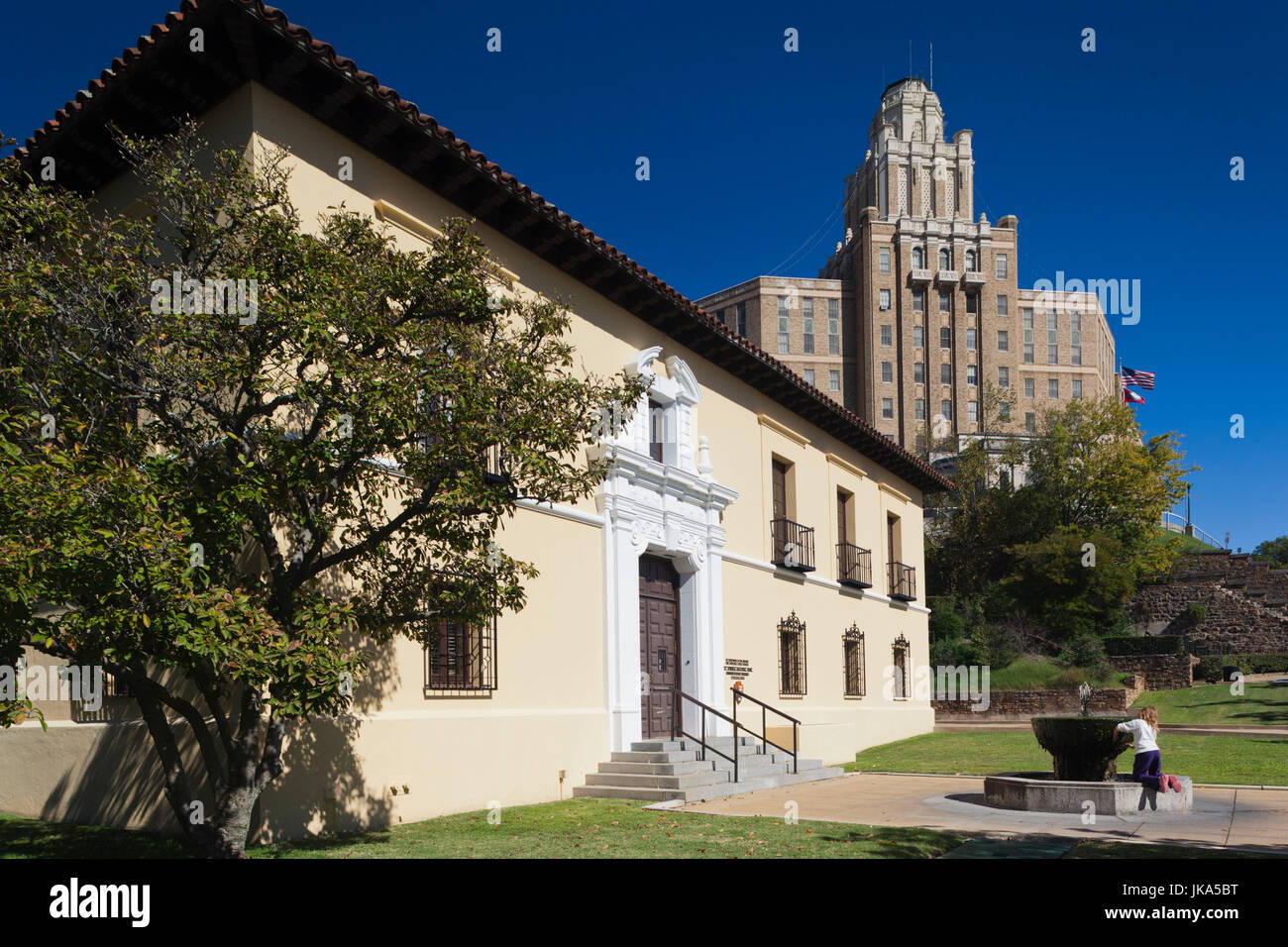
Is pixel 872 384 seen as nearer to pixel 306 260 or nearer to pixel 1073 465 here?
pixel 1073 465

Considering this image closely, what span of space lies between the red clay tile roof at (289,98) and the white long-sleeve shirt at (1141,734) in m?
8.35

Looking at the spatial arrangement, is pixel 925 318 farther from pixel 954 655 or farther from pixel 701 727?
pixel 701 727

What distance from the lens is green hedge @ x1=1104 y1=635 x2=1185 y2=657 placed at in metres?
35.6

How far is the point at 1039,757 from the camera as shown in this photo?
18250mm

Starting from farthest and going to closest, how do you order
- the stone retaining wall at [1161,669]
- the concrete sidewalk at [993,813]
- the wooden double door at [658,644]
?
the stone retaining wall at [1161,669] < the wooden double door at [658,644] < the concrete sidewalk at [993,813]

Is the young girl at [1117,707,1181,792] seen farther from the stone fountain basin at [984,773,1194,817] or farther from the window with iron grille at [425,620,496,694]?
the window with iron grille at [425,620,496,694]

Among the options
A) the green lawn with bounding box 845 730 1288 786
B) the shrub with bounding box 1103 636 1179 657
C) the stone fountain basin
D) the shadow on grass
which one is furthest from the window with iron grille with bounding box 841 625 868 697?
the shrub with bounding box 1103 636 1179 657

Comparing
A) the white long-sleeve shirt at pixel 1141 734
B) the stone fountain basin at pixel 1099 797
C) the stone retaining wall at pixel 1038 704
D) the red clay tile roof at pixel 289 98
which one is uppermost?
the red clay tile roof at pixel 289 98

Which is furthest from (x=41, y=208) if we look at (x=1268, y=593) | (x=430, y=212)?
(x=1268, y=593)

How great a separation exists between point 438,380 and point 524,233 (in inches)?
243

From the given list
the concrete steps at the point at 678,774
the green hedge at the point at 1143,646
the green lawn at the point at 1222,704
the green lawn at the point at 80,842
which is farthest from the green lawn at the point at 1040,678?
the green lawn at the point at 80,842

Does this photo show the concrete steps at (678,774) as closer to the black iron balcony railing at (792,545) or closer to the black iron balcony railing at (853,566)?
the black iron balcony railing at (792,545)

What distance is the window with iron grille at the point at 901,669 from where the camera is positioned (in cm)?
2631

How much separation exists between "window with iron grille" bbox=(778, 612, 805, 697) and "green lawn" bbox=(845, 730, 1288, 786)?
1737 mm
